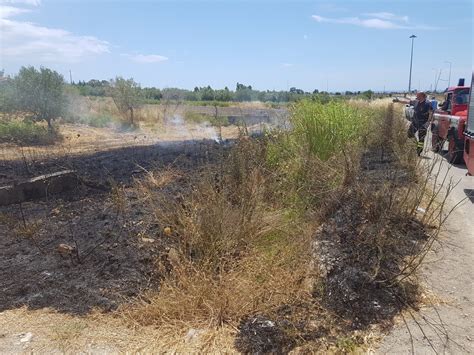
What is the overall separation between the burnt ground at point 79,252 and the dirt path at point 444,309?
7.59 ft

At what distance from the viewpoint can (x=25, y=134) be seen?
14.2 metres

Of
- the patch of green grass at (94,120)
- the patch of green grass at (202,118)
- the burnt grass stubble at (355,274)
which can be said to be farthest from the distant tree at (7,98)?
the burnt grass stubble at (355,274)

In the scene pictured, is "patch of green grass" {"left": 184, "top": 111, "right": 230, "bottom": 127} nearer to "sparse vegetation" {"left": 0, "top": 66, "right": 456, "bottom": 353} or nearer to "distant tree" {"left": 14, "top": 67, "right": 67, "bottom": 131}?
"distant tree" {"left": 14, "top": 67, "right": 67, "bottom": 131}

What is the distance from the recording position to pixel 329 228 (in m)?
4.57

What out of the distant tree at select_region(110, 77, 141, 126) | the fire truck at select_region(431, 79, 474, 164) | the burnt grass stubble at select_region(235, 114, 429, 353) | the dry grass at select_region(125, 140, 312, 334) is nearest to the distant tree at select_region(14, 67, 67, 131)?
the distant tree at select_region(110, 77, 141, 126)

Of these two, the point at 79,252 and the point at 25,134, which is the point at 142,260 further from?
the point at 25,134

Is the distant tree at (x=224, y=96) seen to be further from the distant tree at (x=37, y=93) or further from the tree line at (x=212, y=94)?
the distant tree at (x=37, y=93)

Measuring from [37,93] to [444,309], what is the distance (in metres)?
17.6

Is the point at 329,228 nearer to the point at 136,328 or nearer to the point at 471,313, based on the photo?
the point at 471,313

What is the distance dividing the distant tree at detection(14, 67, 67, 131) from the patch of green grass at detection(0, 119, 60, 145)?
150 cm

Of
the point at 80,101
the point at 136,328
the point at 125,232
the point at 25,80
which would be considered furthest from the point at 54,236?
the point at 80,101

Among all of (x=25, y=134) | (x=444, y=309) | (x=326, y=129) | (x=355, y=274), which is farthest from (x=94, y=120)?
(x=444, y=309)

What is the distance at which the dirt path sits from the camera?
9.74 ft

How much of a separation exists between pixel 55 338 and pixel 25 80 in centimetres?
1636
